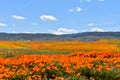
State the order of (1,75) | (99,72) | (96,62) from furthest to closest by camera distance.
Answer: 1. (96,62)
2. (99,72)
3. (1,75)

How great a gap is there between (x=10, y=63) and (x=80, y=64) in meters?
3.48

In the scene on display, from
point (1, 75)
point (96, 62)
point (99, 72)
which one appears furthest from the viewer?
point (96, 62)

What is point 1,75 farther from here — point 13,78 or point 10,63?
point 10,63

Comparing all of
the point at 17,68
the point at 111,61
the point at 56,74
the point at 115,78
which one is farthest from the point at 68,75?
the point at 111,61

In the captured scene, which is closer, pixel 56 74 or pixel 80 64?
pixel 56 74

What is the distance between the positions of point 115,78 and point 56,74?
248 cm

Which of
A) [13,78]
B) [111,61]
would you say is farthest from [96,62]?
[13,78]

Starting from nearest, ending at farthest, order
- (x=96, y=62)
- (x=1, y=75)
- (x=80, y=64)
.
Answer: (x=1, y=75)
(x=80, y=64)
(x=96, y=62)

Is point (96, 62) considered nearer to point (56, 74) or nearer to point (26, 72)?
point (56, 74)

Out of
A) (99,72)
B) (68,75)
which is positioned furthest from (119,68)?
(68,75)

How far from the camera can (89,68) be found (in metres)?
19.3

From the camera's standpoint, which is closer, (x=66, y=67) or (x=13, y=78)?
(x=13, y=78)

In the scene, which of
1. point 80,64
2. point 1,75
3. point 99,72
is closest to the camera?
point 1,75

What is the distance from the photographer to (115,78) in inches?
723
